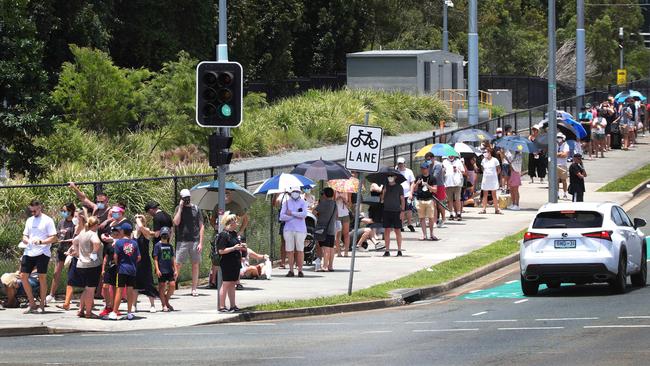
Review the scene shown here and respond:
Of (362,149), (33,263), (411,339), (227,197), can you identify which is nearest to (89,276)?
(33,263)

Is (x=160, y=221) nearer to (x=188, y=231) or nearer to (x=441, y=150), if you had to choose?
(x=188, y=231)

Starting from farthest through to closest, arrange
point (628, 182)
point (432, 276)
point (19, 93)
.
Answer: point (628, 182)
point (19, 93)
point (432, 276)

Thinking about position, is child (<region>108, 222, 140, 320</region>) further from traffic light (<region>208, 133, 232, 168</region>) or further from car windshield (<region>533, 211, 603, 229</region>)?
car windshield (<region>533, 211, 603, 229</region>)

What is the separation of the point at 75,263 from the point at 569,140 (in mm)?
24636

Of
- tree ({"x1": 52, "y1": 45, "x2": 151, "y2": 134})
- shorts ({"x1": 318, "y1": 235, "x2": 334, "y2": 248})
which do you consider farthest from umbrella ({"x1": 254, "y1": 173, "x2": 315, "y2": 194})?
tree ({"x1": 52, "y1": 45, "x2": 151, "y2": 134})

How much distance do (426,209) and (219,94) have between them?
39.0 ft

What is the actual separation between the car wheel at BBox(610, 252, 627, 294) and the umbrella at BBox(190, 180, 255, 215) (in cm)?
703

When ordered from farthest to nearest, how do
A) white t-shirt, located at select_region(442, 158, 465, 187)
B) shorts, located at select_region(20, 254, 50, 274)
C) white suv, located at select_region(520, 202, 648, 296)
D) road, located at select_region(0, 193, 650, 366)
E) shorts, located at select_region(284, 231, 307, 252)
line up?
white t-shirt, located at select_region(442, 158, 465, 187)
shorts, located at select_region(284, 231, 307, 252)
white suv, located at select_region(520, 202, 648, 296)
shorts, located at select_region(20, 254, 50, 274)
road, located at select_region(0, 193, 650, 366)

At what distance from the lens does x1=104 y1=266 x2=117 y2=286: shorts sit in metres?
21.6

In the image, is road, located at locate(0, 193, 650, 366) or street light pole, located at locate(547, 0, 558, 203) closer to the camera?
road, located at locate(0, 193, 650, 366)

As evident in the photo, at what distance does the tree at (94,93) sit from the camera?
1831 inches

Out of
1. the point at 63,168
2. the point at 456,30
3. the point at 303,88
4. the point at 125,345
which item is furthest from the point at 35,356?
the point at 456,30

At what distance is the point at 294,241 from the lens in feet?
88.9

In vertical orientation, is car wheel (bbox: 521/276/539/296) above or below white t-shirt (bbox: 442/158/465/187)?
below
